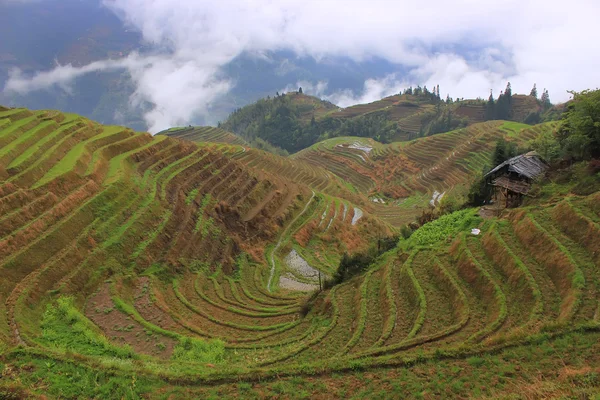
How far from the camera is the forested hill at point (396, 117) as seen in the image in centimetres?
13250

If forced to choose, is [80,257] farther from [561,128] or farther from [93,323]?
[561,128]

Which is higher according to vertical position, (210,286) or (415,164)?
(415,164)

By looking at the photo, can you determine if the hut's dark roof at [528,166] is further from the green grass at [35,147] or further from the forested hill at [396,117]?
the forested hill at [396,117]

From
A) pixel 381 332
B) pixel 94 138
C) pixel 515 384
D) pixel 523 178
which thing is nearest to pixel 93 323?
pixel 381 332

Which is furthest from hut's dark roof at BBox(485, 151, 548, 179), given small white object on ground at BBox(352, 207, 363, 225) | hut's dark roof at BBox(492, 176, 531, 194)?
small white object on ground at BBox(352, 207, 363, 225)

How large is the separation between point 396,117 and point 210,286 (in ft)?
509

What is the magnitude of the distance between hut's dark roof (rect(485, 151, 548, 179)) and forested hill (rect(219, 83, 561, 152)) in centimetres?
10072

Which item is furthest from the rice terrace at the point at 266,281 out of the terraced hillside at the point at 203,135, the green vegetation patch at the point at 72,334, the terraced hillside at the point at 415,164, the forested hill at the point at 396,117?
the forested hill at the point at 396,117

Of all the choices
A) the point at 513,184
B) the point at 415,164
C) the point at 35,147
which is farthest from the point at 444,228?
the point at 415,164

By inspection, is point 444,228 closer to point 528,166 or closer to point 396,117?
point 528,166

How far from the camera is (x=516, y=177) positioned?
2706cm

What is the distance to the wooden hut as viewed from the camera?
2615 cm

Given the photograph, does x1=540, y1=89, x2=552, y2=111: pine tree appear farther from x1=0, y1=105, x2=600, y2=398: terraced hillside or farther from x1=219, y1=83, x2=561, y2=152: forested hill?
x1=0, y1=105, x2=600, y2=398: terraced hillside

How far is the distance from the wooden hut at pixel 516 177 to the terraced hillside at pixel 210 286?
3.59 metres
